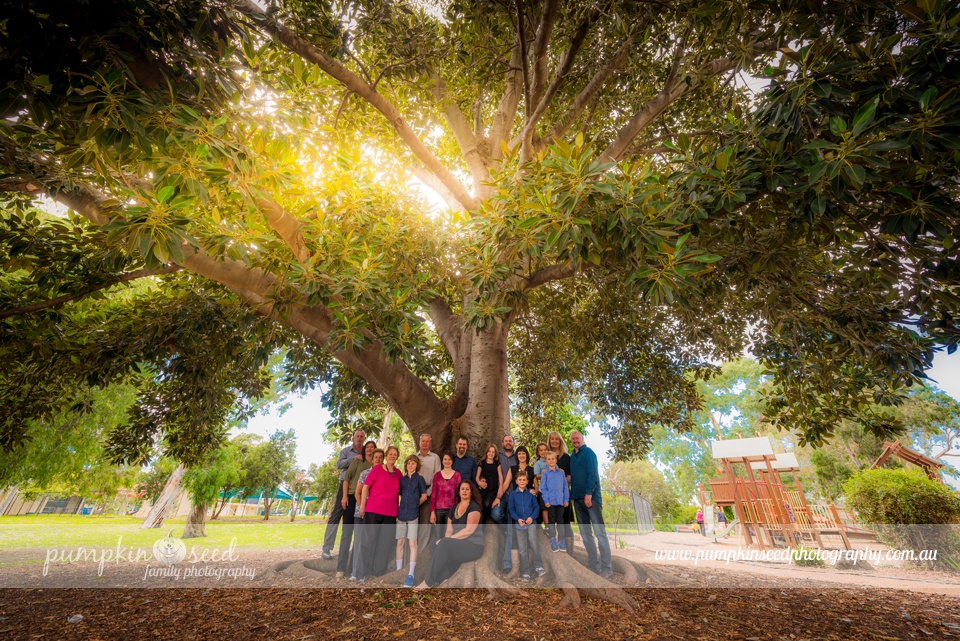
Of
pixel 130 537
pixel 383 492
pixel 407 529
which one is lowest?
pixel 130 537

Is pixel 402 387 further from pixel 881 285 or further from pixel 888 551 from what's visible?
pixel 888 551

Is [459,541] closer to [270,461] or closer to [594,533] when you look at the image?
[594,533]

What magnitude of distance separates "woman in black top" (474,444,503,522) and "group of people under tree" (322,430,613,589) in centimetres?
1

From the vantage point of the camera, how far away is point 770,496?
11.7 meters

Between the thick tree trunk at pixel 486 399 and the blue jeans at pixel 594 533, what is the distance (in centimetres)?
147

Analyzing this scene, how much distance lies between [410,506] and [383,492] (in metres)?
0.42

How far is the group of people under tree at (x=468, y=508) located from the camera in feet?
16.3

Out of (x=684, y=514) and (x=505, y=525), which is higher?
(x=505, y=525)

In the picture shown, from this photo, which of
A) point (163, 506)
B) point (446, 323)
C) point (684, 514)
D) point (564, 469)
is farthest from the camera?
point (684, 514)

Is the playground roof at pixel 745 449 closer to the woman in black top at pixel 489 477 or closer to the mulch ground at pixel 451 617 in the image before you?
the mulch ground at pixel 451 617

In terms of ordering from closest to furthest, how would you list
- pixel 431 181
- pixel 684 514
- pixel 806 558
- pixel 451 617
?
pixel 451 617, pixel 431 181, pixel 806 558, pixel 684 514

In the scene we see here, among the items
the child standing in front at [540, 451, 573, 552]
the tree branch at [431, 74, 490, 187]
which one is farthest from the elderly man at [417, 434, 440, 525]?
the tree branch at [431, 74, 490, 187]

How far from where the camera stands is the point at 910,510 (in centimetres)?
922

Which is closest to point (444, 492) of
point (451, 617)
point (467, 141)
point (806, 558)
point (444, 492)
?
point (444, 492)
